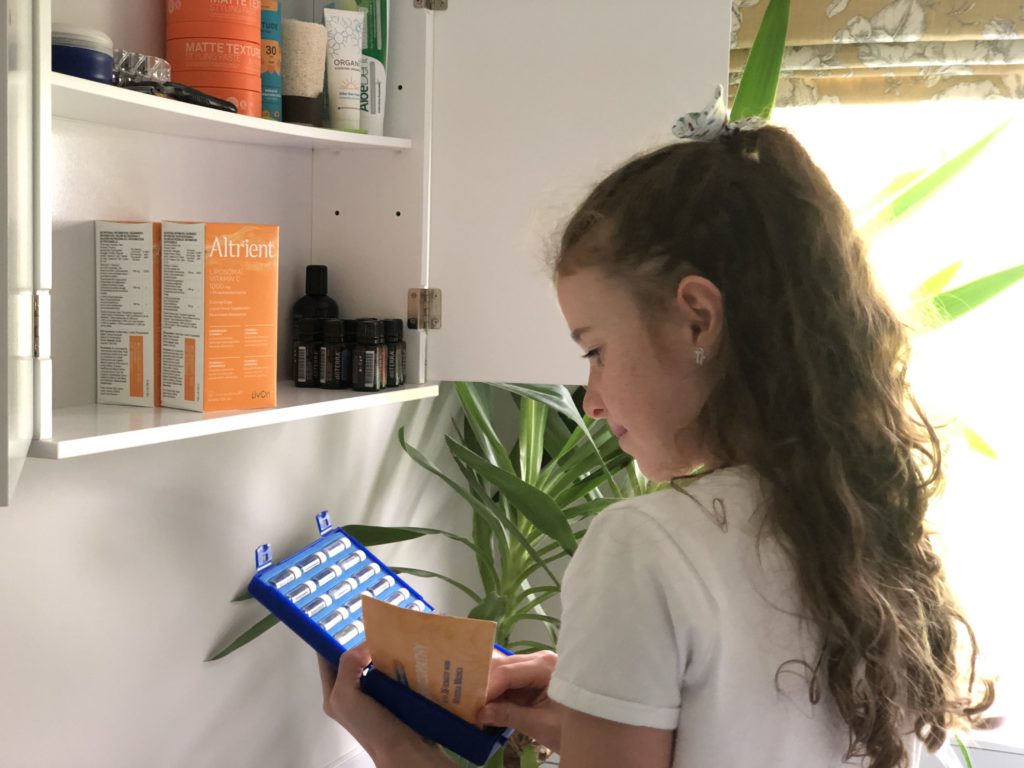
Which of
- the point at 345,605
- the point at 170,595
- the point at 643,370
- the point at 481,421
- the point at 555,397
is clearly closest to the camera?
the point at 643,370

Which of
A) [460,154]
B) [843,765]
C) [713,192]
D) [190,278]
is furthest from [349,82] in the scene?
[843,765]

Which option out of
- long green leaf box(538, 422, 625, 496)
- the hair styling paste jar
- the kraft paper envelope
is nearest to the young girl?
the kraft paper envelope

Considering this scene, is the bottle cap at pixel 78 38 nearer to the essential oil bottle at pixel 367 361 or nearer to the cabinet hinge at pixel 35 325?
the cabinet hinge at pixel 35 325

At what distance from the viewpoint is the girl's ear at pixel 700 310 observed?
824 millimetres

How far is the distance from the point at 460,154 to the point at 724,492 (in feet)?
2.97

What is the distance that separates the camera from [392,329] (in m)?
1.54

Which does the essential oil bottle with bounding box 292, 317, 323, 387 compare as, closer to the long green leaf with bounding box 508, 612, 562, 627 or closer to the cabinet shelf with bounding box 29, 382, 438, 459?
the cabinet shelf with bounding box 29, 382, 438, 459

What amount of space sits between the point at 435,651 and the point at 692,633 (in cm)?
36

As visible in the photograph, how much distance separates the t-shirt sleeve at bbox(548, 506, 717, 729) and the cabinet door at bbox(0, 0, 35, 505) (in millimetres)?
416

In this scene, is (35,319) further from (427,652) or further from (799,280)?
(799,280)

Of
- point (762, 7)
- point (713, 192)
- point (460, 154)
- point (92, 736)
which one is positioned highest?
point (762, 7)

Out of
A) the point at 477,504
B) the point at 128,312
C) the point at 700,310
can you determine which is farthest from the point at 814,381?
the point at 477,504

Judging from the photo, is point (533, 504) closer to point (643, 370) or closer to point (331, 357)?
point (331, 357)

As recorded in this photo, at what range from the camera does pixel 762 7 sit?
188 cm
